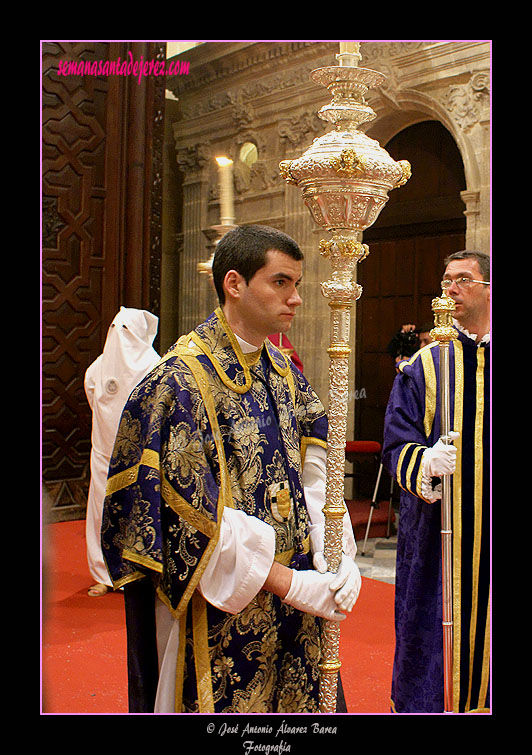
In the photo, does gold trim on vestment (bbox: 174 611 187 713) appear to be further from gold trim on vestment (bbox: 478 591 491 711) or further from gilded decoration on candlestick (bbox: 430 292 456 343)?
gold trim on vestment (bbox: 478 591 491 711)

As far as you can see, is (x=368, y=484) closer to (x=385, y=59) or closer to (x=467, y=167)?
(x=467, y=167)

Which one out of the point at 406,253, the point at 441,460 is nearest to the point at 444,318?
the point at 441,460

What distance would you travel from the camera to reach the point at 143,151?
677 cm

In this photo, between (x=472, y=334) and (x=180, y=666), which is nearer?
(x=180, y=666)

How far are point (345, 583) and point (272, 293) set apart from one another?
27.6 inches

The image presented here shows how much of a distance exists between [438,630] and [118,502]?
1573 mm

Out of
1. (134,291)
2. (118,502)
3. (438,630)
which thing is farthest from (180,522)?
(134,291)

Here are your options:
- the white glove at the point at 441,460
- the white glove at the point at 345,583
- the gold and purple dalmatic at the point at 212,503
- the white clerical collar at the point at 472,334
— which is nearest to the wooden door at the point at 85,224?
the white clerical collar at the point at 472,334

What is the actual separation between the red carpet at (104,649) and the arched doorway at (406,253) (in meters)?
3.39

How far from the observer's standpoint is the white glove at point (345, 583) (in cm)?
176

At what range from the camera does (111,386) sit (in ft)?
17.2

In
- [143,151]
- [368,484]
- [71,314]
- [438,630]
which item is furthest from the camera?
[368,484]

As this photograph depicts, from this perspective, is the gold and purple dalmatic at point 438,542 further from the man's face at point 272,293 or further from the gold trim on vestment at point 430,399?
the man's face at point 272,293

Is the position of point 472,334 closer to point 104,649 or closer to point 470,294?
point 470,294
